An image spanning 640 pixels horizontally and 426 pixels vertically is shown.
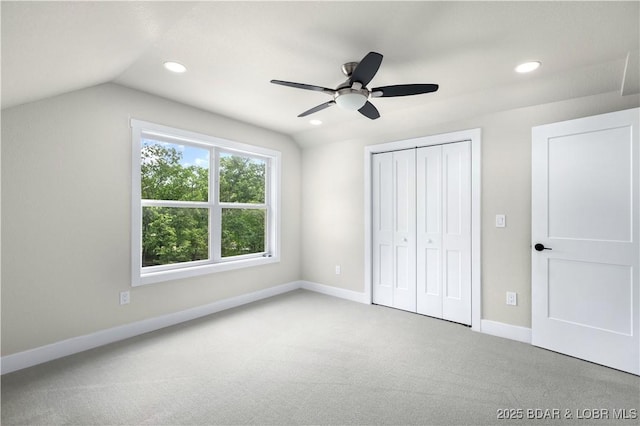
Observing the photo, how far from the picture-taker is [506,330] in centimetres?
309

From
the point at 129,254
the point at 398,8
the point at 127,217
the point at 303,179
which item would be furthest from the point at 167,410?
the point at 303,179

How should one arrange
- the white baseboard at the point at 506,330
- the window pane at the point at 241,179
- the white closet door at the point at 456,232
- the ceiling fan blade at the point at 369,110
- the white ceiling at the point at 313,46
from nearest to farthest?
1. the white ceiling at the point at 313,46
2. the ceiling fan blade at the point at 369,110
3. the white baseboard at the point at 506,330
4. the white closet door at the point at 456,232
5. the window pane at the point at 241,179

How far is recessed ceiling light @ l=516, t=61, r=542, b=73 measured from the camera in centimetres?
242

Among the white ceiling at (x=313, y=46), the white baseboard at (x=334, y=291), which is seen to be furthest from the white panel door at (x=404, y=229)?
the white ceiling at (x=313, y=46)

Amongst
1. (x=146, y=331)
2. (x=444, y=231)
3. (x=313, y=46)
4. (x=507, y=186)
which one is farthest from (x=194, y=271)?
(x=507, y=186)

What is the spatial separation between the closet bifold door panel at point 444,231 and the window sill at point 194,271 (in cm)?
219

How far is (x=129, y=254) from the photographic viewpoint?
3.02m

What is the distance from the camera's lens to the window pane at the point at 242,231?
4034mm

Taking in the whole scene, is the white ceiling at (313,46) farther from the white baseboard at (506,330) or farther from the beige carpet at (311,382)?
the white baseboard at (506,330)

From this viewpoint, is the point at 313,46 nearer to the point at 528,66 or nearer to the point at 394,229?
the point at 528,66

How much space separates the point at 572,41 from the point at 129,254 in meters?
4.09

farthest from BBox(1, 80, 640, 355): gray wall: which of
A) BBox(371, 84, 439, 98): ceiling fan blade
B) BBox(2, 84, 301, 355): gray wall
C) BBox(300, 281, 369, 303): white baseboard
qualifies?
BBox(371, 84, 439, 98): ceiling fan blade

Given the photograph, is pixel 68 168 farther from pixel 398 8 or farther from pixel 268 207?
pixel 398 8

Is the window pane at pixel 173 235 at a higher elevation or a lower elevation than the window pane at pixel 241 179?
lower
